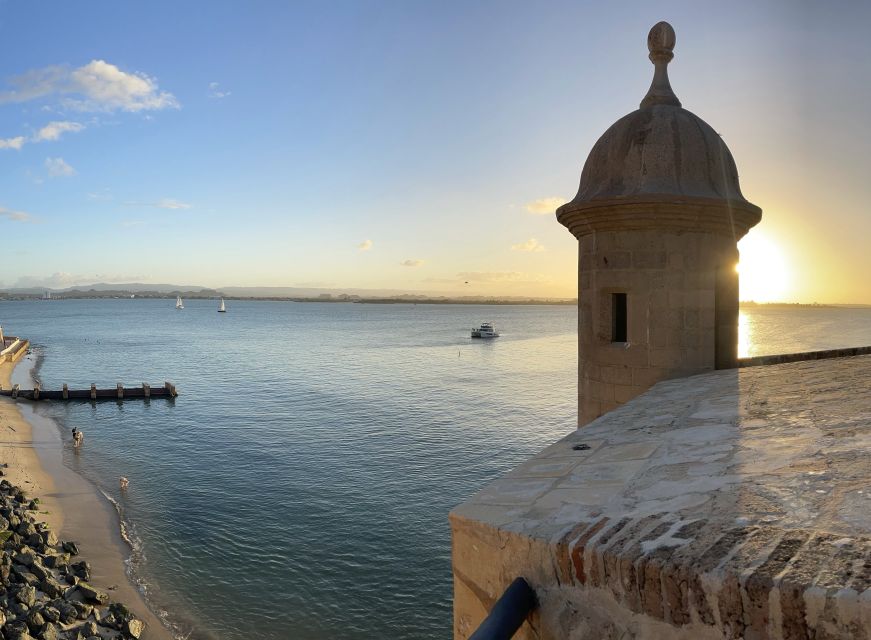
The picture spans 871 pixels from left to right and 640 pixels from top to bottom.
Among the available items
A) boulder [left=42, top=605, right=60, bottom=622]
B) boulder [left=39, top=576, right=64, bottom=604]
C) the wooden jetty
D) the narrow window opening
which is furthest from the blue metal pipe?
the wooden jetty

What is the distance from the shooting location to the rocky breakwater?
40.3 ft

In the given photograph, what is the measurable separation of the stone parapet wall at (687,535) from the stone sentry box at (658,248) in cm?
310

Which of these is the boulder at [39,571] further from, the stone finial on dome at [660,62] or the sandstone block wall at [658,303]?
the stone finial on dome at [660,62]

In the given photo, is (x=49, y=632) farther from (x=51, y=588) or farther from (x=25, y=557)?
(x=25, y=557)

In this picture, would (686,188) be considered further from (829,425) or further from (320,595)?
(320,595)

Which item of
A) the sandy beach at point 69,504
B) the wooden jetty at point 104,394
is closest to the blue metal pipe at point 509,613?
the sandy beach at point 69,504

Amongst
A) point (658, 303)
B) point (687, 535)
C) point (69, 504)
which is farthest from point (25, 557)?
point (687, 535)

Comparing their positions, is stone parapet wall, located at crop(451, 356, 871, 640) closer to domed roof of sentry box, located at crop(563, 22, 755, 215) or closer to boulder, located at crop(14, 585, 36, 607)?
domed roof of sentry box, located at crop(563, 22, 755, 215)

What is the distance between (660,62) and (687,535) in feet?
24.4

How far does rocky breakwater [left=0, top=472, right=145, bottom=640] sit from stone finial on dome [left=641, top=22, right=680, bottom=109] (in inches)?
575

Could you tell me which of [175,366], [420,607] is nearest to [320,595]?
[420,607]

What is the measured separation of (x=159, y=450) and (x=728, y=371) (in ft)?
91.7

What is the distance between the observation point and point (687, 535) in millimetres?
2186

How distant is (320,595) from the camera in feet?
50.8
